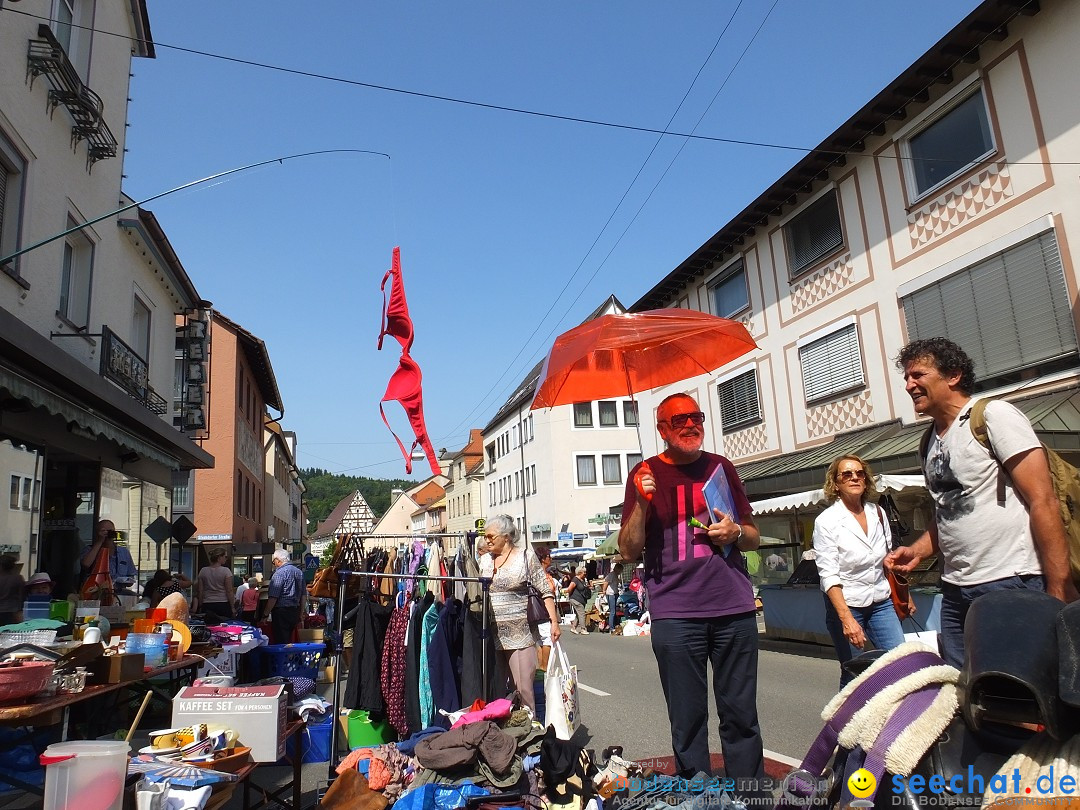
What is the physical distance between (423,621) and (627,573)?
74.8 feet

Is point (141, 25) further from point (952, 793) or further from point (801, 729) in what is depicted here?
point (952, 793)

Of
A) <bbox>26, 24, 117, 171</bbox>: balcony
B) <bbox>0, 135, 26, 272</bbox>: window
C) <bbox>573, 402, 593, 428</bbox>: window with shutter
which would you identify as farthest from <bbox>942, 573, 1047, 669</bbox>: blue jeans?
<bbox>573, 402, 593, 428</bbox>: window with shutter

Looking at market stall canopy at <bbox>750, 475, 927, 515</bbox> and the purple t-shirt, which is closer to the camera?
the purple t-shirt

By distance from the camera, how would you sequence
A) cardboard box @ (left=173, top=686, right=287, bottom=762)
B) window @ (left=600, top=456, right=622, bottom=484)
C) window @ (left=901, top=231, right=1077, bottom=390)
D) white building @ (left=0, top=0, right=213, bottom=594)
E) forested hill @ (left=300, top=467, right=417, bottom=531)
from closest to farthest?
cardboard box @ (left=173, top=686, right=287, bottom=762) → white building @ (left=0, top=0, right=213, bottom=594) → window @ (left=901, top=231, right=1077, bottom=390) → window @ (left=600, top=456, right=622, bottom=484) → forested hill @ (left=300, top=467, right=417, bottom=531)

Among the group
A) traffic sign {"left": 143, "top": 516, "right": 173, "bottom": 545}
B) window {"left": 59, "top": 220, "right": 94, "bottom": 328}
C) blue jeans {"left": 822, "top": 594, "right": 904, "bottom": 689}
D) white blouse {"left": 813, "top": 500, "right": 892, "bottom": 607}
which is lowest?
blue jeans {"left": 822, "top": 594, "right": 904, "bottom": 689}

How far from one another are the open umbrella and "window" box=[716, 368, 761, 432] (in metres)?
13.3

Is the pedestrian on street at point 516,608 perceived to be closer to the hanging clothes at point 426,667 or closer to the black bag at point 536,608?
the black bag at point 536,608

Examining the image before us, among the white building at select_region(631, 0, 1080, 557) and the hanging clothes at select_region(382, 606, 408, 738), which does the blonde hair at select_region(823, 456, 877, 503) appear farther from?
the white building at select_region(631, 0, 1080, 557)

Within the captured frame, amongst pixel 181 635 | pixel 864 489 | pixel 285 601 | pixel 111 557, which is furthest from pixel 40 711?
pixel 111 557

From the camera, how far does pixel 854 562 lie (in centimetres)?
491

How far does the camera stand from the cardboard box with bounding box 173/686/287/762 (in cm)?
410

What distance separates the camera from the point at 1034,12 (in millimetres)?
11086

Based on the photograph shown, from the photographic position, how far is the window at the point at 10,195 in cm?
877

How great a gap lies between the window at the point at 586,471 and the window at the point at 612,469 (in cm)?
63
